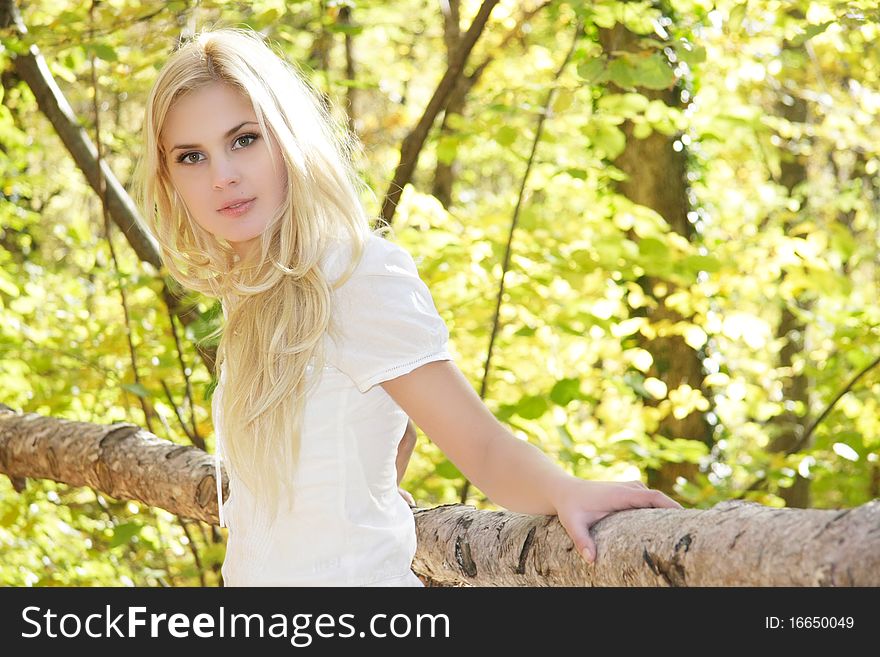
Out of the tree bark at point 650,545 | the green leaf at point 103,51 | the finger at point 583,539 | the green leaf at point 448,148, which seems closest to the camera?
the tree bark at point 650,545

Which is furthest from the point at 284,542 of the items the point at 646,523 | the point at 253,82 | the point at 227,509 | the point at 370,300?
the point at 253,82

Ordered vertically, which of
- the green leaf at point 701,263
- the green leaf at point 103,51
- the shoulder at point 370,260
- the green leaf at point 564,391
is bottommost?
the green leaf at point 564,391

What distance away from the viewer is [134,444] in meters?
2.52

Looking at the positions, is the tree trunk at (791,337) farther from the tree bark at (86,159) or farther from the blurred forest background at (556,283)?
the tree bark at (86,159)

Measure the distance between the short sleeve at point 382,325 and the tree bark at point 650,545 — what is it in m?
0.31

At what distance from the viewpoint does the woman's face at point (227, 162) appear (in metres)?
1.67

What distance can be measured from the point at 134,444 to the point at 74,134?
1.45 meters

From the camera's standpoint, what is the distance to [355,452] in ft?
4.87

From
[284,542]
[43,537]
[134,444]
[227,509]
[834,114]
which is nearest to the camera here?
[284,542]

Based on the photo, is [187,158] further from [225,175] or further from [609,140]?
[609,140]

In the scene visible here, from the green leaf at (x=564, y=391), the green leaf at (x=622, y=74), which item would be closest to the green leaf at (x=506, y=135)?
the green leaf at (x=622, y=74)

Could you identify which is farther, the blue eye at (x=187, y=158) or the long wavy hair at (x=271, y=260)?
the blue eye at (x=187, y=158)

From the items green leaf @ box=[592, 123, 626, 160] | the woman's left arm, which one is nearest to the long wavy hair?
the woman's left arm
